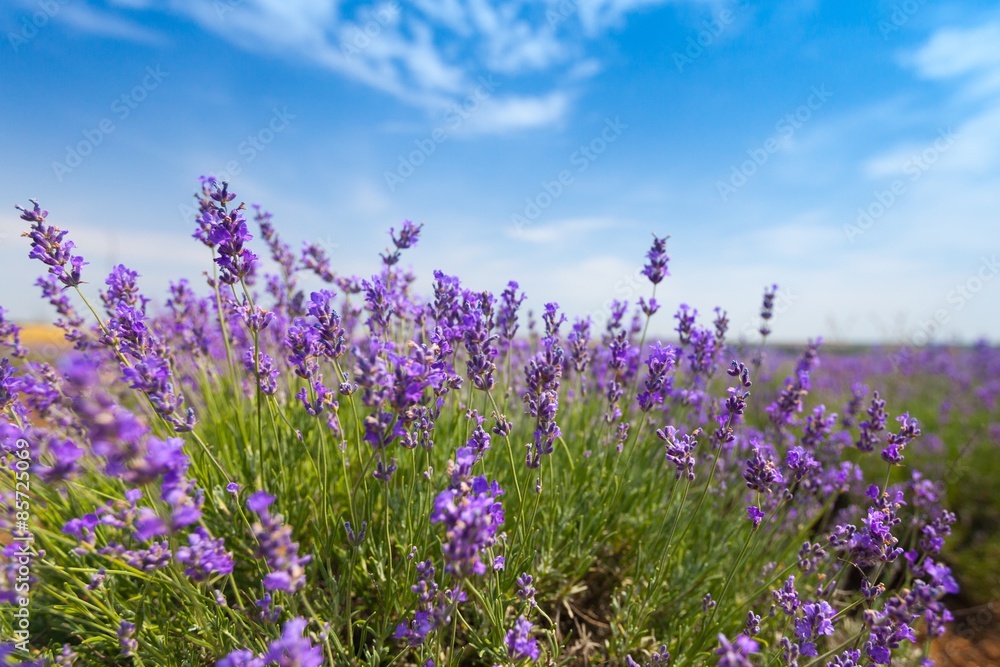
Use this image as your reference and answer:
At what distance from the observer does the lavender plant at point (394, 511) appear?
151cm

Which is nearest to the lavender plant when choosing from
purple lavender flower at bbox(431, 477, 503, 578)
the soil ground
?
purple lavender flower at bbox(431, 477, 503, 578)

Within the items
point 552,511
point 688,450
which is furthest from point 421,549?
point 688,450

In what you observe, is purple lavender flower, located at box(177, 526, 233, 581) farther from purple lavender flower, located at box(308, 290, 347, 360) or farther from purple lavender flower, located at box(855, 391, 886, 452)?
purple lavender flower, located at box(855, 391, 886, 452)

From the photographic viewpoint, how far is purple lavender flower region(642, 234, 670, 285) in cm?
276

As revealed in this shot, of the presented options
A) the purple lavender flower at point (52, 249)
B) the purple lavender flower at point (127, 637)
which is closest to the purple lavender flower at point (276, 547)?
the purple lavender flower at point (127, 637)

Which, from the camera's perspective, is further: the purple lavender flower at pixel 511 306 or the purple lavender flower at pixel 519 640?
the purple lavender flower at pixel 511 306

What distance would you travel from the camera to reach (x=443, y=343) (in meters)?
1.92

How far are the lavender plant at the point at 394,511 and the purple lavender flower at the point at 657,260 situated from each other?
0.07 feet

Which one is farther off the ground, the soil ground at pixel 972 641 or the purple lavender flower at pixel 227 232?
the purple lavender flower at pixel 227 232

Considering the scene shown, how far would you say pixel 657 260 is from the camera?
2.76 meters

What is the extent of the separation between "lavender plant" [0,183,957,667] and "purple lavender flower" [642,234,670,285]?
0.02 m

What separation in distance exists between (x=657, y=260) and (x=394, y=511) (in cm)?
186

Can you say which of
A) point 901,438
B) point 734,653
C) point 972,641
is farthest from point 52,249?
point 972,641

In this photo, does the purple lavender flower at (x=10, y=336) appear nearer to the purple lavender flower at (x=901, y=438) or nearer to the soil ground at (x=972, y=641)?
the purple lavender flower at (x=901, y=438)
